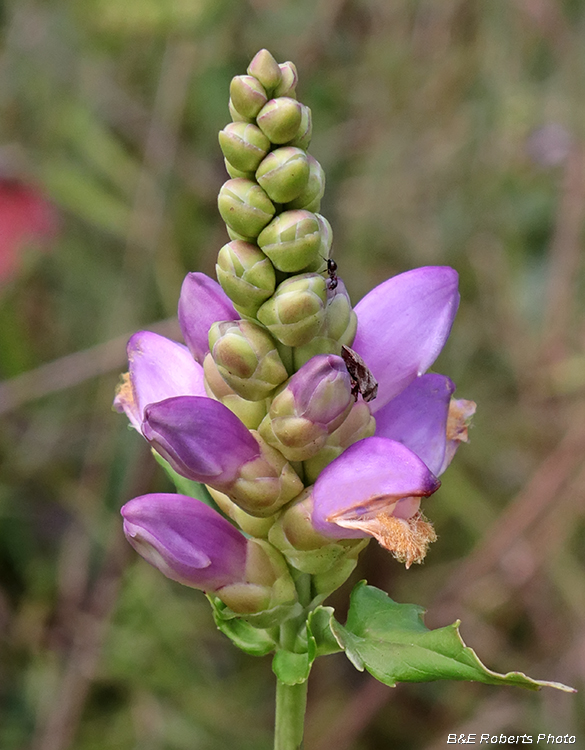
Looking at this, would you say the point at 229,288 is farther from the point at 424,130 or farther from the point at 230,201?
the point at 424,130

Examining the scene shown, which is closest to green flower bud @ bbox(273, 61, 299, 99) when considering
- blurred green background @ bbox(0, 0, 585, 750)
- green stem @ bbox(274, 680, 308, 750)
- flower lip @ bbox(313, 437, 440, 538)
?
flower lip @ bbox(313, 437, 440, 538)

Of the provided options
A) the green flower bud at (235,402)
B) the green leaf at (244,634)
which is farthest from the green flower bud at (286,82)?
the green leaf at (244,634)

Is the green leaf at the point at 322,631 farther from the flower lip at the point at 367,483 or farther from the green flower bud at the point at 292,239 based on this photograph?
the green flower bud at the point at 292,239

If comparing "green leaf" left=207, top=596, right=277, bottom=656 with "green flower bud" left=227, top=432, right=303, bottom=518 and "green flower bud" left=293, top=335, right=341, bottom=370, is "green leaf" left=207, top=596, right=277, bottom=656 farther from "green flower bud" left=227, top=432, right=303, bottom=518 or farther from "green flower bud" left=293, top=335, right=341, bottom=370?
"green flower bud" left=293, top=335, right=341, bottom=370

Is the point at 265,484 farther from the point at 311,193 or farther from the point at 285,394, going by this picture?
the point at 311,193

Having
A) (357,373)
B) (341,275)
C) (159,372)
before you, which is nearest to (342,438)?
(357,373)

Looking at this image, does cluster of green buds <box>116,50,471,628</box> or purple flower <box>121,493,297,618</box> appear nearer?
cluster of green buds <box>116,50,471,628</box>

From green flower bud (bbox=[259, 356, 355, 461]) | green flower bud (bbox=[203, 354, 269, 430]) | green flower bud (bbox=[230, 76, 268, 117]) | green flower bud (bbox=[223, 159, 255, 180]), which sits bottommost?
green flower bud (bbox=[203, 354, 269, 430])
